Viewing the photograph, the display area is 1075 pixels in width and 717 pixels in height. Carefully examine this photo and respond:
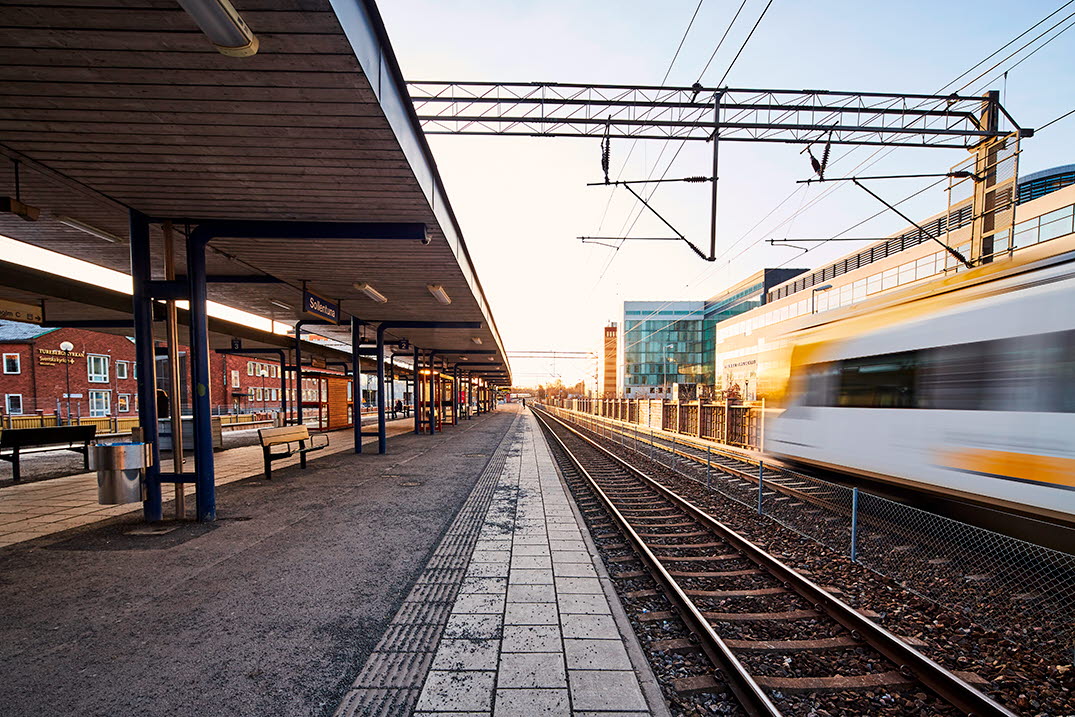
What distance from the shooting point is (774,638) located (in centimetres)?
385

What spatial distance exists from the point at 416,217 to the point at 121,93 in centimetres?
340

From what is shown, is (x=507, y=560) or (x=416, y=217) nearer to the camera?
(x=507, y=560)

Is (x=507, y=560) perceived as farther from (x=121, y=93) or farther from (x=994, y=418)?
(x=994, y=418)

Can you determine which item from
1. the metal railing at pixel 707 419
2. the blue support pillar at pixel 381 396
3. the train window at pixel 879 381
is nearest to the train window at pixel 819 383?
the train window at pixel 879 381

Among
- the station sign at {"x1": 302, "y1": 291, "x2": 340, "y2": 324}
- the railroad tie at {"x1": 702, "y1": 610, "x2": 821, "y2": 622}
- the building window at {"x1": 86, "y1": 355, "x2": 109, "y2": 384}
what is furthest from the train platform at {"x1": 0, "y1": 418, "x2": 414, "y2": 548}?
the building window at {"x1": 86, "y1": 355, "x2": 109, "y2": 384}

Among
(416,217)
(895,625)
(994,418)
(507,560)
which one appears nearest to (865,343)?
(994,418)

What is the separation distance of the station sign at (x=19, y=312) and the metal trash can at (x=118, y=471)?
26.8ft

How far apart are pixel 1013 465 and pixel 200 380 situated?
11.2m

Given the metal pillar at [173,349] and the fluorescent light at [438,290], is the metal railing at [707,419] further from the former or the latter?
the metal pillar at [173,349]

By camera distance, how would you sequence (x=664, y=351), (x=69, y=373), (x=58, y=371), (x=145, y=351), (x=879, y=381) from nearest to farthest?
(x=145, y=351) → (x=879, y=381) → (x=58, y=371) → (x=69, y=373) → (x=664, y=351)

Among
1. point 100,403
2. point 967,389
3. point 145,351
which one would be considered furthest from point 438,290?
point 100,403

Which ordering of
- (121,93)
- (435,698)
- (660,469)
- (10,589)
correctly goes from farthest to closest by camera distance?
1. (660,469)
2. (10,589)
3. (121,93)
4. (435,698)

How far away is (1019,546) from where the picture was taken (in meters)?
5.61

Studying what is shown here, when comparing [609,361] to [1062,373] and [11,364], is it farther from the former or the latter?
[1062,373]
